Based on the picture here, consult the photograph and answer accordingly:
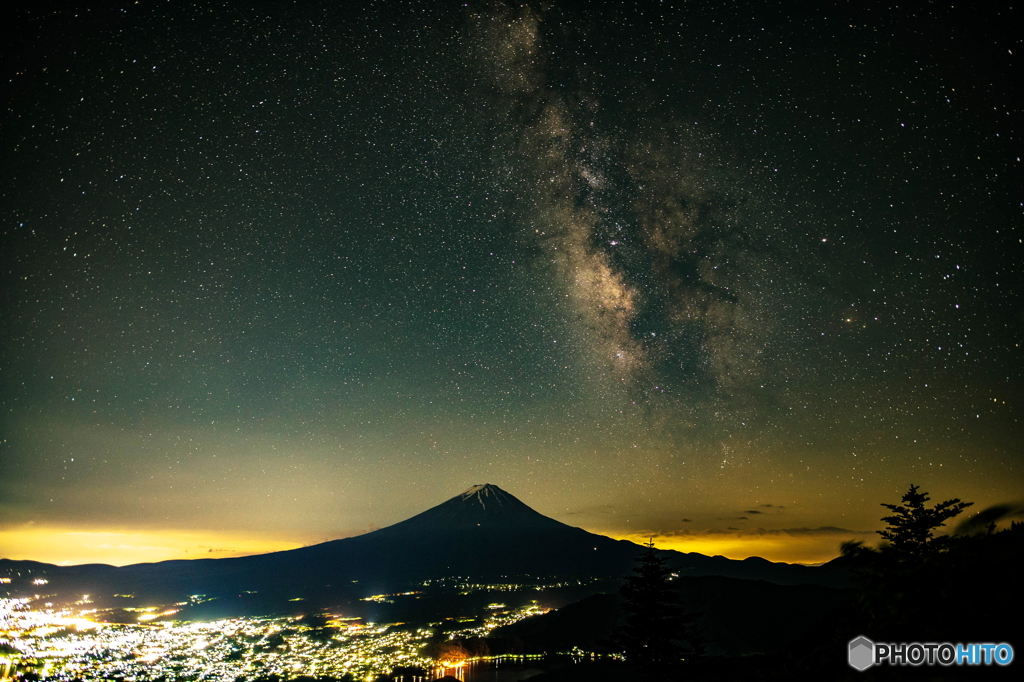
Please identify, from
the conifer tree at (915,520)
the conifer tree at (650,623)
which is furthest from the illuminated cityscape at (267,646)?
the conifer tree at (915,520)

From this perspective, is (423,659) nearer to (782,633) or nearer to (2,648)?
(782,633)

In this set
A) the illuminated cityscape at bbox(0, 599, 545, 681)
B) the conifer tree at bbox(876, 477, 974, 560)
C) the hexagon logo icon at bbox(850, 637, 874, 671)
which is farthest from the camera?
the illuminated cityscape at bbox(0, 599, 545, 681)

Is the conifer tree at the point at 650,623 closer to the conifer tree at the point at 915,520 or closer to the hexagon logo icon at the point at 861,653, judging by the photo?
the conifer tree at the point at 915,520

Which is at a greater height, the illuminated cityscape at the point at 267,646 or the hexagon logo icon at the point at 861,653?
the hexagon logo icon at the point at 861,653

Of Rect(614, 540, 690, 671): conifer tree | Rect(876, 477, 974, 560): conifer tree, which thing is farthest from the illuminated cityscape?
Rect(876, 477, 974, 560): conifer tree

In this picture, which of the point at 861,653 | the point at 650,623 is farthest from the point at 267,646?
the point at 861,653

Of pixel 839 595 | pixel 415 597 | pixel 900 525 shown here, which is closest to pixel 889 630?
pixel 900 525

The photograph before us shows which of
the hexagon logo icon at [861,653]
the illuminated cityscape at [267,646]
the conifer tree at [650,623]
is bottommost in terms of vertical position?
the illuminated cityscape at [267,646]

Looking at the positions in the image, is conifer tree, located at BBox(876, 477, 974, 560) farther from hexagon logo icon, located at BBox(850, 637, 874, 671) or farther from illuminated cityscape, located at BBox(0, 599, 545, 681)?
illuminated cityscape, located at BBox(0, 599, 545, 681)
